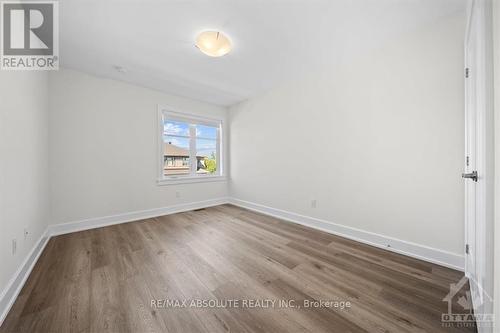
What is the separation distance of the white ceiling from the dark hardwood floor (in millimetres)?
2456

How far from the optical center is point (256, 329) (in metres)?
1.12

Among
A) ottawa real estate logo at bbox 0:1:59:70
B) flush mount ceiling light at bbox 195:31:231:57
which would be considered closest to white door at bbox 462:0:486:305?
flush mount ceiling light at bbox 195:31:231:57

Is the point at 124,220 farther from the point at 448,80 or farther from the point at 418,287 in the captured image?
the point at 448,80

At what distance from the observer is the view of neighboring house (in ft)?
12.4

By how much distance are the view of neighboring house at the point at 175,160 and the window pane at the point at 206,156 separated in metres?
0.06

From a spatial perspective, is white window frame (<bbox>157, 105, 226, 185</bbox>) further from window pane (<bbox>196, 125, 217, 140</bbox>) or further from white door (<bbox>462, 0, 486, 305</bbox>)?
white door (<bbox>462, 0, 486, 305</bbox>)

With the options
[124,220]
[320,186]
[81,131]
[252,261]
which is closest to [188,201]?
[124,220]

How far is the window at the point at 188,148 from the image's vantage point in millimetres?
3712

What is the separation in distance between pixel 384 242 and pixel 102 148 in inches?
170

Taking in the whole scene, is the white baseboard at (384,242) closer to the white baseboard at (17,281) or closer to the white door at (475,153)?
the white door at (475,153)

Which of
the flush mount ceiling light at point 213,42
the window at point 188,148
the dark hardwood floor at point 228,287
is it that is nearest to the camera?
the dark hardwood floor at point 228,287

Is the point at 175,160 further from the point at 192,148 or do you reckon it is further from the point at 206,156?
the point at 206,156

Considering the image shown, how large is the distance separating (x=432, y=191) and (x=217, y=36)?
280 centimetres

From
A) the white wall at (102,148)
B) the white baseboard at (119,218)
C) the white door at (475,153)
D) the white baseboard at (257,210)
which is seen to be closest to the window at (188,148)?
the white wall at (102,148)
